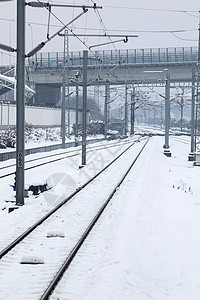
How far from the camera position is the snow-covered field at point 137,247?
872cm

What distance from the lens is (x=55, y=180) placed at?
24828mm

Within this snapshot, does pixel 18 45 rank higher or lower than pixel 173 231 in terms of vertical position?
higher

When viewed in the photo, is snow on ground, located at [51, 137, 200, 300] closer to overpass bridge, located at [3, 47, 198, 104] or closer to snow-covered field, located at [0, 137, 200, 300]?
snow-covered field, located at [0, 137, 200, 300]

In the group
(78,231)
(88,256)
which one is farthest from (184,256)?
(78,231)

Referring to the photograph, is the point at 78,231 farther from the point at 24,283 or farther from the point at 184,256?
the point at 24,283

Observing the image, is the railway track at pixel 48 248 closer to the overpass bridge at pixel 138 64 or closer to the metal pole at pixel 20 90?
the metal pole at pixel 20 90

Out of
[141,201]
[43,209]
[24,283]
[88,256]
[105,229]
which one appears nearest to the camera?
[24,283]

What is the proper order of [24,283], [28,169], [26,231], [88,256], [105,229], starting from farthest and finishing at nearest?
1. [28,169]
2. [105,229]
3. [26,231]
4. [88,256]
5. [24,283]

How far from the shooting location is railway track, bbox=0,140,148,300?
28.8 ft

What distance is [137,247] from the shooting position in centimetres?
1145

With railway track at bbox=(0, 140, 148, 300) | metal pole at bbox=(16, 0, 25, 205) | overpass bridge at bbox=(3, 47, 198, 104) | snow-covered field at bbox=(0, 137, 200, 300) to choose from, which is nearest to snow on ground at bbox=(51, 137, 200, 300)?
snow-covered field at bbox=(0, 137, 200, 300)

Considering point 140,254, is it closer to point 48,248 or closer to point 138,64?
point 48,248

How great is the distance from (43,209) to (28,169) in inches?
497

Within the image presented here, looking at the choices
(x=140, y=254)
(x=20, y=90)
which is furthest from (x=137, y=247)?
(x=20, y=90)
